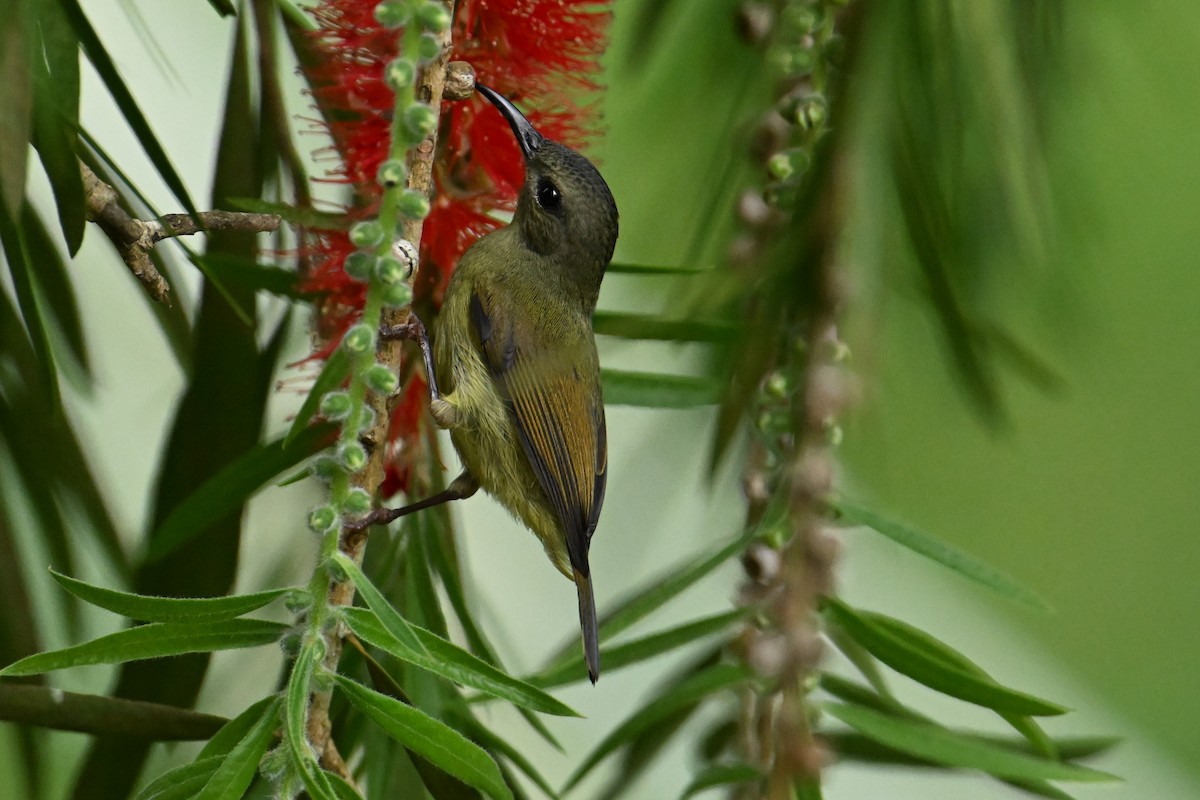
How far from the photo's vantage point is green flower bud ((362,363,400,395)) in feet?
1.17

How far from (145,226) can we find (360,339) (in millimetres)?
124

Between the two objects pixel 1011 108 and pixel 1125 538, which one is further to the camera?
pixel 1125 538

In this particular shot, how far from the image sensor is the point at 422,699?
1.87 feet

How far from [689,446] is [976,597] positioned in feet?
1.81

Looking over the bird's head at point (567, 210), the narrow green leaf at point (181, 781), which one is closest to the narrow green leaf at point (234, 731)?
the narrow green leaf at point (181, 781)

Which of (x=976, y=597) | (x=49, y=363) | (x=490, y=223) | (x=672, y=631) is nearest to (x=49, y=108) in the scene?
(x=49, y=363)

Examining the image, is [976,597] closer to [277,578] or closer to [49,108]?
[277,578]

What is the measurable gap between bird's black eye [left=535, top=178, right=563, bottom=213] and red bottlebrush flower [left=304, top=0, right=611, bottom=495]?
0.22ft

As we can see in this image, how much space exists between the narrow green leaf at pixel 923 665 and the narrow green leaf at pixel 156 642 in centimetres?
25

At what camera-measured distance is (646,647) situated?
1.91 feet

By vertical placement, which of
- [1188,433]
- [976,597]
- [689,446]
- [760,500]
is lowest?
[976,597]

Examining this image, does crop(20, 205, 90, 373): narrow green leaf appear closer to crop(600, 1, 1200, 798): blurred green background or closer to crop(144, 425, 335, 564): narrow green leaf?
crop(144, 425, 335, 564): narrow green leaf

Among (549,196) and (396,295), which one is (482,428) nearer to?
(549,196)

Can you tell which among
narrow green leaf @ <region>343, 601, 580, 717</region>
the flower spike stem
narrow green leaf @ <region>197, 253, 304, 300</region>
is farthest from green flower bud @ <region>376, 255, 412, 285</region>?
narrow green leaf @ <region>197, 253, 304, 300</region>
